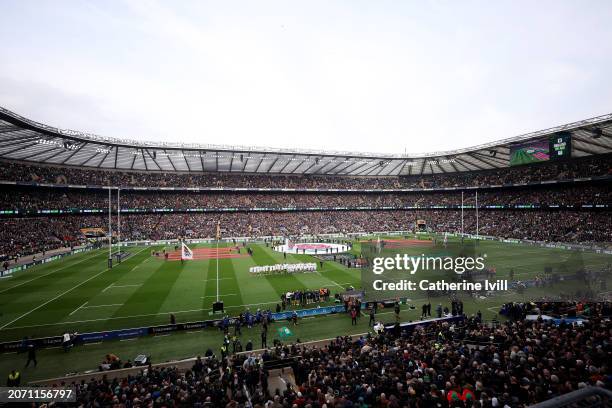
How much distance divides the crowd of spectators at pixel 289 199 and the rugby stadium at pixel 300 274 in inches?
16.2

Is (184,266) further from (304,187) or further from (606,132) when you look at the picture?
(606,132)

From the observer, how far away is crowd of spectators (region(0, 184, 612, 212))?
181 feet

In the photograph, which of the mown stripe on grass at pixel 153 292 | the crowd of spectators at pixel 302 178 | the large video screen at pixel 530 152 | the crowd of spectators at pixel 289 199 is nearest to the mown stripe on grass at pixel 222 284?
the mown stripe on grass at pixel 153 292

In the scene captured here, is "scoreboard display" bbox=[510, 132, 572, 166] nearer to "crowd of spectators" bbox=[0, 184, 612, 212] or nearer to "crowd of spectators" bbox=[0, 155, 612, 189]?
"crowd of spectators" bbox=[0, 155, 612, 189]

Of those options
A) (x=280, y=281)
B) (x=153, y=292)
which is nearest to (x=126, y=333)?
(x=153, y=292)

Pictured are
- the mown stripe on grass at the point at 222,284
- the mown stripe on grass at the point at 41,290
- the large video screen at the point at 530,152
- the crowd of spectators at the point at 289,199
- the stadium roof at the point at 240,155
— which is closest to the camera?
the mown stripe on grass at the point at 41,290

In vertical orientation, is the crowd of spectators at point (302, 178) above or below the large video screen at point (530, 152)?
below

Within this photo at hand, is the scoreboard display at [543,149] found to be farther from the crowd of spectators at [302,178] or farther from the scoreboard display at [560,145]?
the crowd of spectators at [302,178]

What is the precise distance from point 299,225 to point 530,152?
45.5m

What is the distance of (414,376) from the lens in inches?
390

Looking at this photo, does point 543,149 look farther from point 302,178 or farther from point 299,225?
point 302,178

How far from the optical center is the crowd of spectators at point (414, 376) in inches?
330

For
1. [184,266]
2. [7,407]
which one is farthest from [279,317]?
[184,266]

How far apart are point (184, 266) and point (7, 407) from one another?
2838 centimetres
